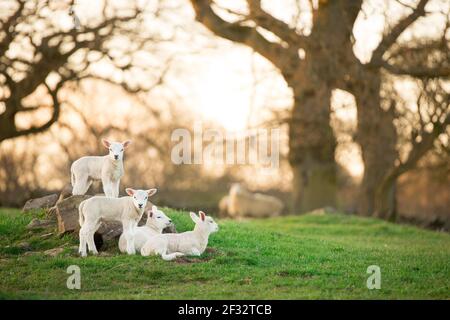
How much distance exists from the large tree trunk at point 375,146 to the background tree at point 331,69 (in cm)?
3

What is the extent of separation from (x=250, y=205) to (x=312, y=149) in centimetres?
586

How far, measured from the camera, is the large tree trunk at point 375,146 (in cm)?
2514

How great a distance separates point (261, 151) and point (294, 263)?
17.1 meters

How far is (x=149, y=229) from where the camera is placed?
13695mm

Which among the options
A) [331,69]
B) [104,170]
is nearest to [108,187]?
[104,170]

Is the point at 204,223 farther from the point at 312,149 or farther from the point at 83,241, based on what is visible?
the point at 312,149

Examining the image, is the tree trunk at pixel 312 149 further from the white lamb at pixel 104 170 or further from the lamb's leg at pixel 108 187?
the lamb's leg at pixel 108 187

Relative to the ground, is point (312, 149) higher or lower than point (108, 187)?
higher

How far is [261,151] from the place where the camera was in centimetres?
3067

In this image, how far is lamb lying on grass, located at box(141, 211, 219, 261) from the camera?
13250mm

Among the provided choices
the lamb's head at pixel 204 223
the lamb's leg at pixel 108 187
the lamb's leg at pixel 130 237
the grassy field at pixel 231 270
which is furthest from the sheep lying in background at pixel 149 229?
the lamb's leg at pixel 108 187

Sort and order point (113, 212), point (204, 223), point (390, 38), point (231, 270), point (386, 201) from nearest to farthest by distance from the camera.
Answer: point (231, 270), point (113, 212), point (204, 223), point (390, 38), point (386, 201)
